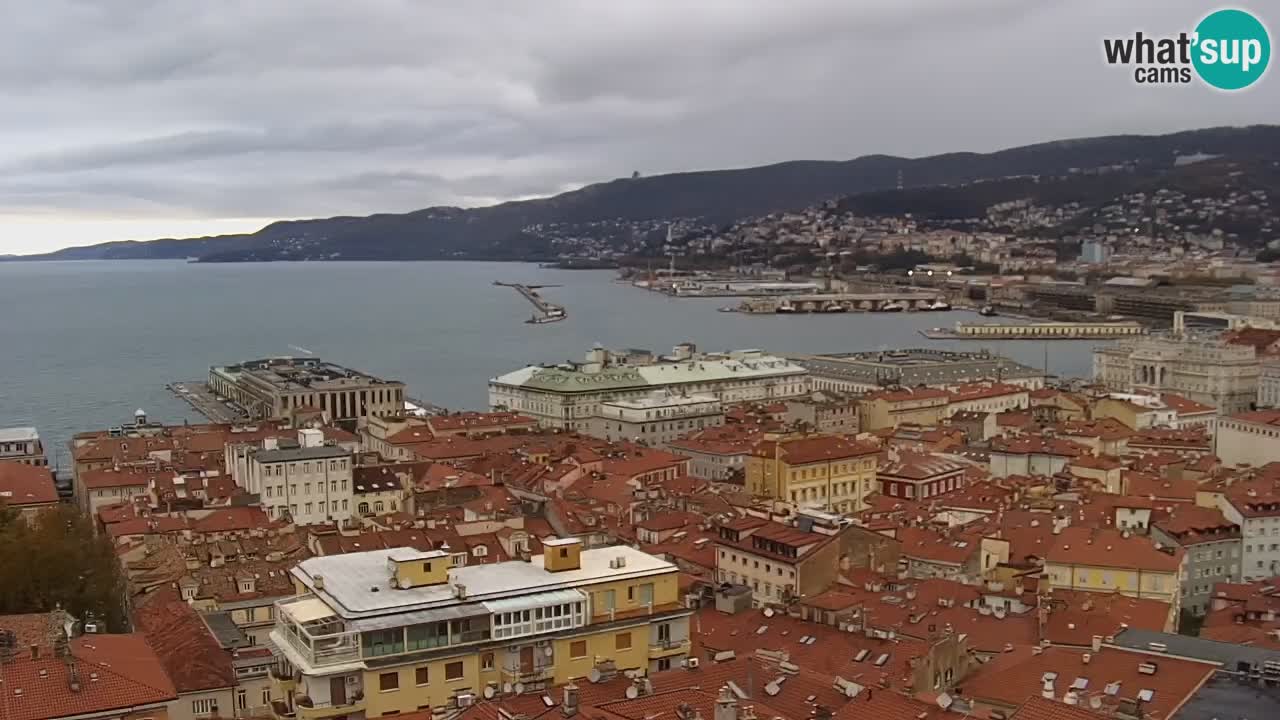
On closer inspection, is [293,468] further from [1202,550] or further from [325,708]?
[1202,550]

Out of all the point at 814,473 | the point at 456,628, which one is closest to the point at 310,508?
the point at 814,473

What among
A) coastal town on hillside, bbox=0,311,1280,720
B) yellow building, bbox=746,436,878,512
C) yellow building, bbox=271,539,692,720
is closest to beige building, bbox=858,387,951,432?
coastal town on hillside, bbox=0,311,1280,720

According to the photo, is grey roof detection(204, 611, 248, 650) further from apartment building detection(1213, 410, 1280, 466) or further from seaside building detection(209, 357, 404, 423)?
seaside building detection(209, 357, 404, 423)

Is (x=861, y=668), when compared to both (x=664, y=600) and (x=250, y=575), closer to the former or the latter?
(x=664, y=600)

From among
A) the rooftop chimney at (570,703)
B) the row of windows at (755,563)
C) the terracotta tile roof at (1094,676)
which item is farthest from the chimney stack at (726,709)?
the row of windows at (755,563)

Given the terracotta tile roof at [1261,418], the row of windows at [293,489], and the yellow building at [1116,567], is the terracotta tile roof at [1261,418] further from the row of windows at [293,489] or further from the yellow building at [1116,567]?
the row of windows at [293,489]
